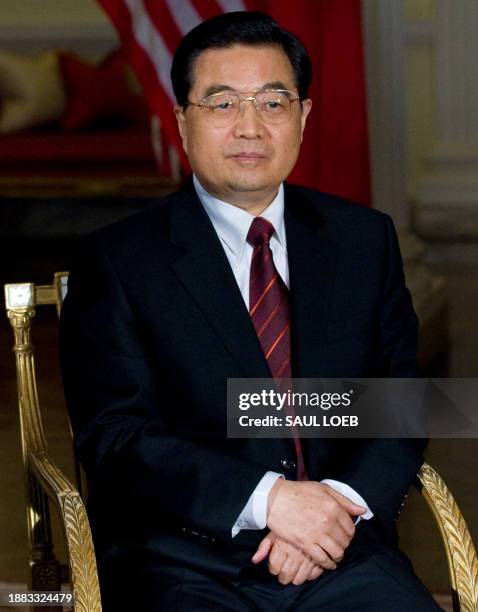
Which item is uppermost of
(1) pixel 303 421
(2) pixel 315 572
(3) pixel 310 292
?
(3) pixel 310 292

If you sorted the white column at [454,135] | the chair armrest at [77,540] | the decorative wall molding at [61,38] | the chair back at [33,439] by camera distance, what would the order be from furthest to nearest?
1. the decorative wall molding at [61,38]
2. the white column at [454,135]
3. the chair back at [33,439]
4. the chair armrest at [77,540]

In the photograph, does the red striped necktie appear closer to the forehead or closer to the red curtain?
the forehead

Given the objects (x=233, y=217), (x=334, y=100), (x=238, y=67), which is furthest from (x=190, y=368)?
(x=334, y=100)

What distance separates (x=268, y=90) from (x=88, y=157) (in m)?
6.05

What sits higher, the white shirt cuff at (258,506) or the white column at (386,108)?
the white column at (386,108)

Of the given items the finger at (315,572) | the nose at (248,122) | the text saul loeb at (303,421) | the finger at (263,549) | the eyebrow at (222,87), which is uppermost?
the eyebrow at (222,87)

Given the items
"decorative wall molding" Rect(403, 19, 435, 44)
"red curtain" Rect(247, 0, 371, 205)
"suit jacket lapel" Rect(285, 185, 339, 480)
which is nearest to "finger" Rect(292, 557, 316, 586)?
"suit jacket lapel" Rect(285, 185, 339, 480)

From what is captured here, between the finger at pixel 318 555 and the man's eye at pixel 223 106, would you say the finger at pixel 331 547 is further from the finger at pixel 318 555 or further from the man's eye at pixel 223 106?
the man's eye at pixel 223 106

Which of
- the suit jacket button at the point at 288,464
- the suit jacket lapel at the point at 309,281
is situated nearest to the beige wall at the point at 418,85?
the suit jacket lapel at the point at 309,281

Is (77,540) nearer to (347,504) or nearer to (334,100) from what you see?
(347,504)

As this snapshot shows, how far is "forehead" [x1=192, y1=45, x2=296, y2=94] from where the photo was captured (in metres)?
2.21

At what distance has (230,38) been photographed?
7.25ft

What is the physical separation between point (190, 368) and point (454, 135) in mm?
6156

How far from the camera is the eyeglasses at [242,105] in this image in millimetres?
2219
